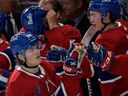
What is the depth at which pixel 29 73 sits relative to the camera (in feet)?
8.17

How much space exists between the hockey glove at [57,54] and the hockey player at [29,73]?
6 cm

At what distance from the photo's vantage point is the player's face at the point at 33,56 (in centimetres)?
250

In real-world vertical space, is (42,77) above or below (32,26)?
below

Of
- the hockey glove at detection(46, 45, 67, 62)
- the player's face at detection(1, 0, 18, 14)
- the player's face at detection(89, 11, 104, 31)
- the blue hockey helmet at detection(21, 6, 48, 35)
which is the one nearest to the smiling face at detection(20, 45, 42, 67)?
the hockey glove at detection(46, 45, 67, 62)

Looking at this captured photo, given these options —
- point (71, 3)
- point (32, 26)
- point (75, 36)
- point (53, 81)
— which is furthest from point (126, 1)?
point (53, 81)

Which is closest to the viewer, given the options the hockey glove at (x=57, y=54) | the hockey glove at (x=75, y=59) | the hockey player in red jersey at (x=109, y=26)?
the hockey glove at (x=75, y=59)

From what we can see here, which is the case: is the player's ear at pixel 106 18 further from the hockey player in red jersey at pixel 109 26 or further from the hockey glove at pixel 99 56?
the hockey glove at pixel 99 56

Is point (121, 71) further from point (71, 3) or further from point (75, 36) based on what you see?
point (71, 3)

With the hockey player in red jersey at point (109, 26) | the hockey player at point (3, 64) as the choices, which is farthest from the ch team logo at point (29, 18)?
the hockey player in red jersey at point (109, 26)

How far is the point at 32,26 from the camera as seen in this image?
285cm

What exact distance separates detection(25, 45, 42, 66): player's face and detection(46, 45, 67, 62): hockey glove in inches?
4.3

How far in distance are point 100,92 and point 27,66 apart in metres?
0.53

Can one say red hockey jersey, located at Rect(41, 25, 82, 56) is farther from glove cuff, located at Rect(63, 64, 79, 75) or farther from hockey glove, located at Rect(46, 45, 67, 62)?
glove cuff, located at Rect(63, 64, 79, 75)

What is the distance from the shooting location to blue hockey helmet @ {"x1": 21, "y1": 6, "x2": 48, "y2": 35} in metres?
2.85
